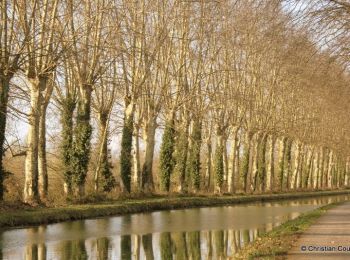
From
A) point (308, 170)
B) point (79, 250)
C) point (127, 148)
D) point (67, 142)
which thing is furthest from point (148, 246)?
point (308, 170)

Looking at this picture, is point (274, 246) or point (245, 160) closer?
point (274, 246)

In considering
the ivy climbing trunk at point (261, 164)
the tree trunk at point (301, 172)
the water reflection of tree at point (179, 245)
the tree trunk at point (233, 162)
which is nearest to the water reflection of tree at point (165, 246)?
the water reflection of tree at point (179, 245)

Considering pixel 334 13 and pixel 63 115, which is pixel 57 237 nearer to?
pixel 334 13

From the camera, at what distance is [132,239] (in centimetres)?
1833

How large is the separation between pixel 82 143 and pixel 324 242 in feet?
61.5

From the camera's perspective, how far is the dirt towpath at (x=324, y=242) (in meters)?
11.9

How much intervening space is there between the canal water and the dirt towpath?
1.95 m

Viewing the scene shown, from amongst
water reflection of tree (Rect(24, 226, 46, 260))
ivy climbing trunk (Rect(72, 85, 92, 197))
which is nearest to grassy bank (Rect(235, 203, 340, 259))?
water reflection of tree (Rect(24, 226, 46, 260))

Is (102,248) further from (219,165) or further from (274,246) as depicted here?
(219,165)

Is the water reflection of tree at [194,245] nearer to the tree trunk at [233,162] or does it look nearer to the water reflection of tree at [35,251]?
the water reflection of tree at [35,251]

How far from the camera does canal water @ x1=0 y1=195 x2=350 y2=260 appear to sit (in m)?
15.1

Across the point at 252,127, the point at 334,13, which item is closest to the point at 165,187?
the point at 252,127

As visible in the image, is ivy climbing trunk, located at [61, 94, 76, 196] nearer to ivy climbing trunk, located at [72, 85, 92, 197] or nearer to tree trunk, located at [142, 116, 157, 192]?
ivy climbing trunk, located at [72, 85, 92, 197]

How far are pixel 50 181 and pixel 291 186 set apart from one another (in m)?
38.8
